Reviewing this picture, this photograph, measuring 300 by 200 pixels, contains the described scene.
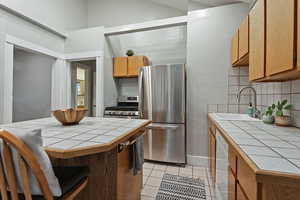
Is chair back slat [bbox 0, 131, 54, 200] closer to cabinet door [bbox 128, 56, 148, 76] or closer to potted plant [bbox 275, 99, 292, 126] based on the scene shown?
potted plant [bbox 275, 99, 292, 126]

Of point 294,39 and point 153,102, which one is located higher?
point 294,39

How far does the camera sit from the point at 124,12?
3.83 metres

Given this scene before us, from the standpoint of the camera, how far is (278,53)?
104 cm

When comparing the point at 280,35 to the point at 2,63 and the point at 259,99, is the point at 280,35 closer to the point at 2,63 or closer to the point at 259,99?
the point at 259,99

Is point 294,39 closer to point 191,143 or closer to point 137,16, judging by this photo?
point 191,143

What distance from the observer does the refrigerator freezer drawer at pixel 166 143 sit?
97.9 inches

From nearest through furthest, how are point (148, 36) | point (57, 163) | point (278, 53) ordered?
point (278, 53)
point (57, 163)
point (148, 36)

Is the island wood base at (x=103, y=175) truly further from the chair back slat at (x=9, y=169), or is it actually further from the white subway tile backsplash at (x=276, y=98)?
the white subway tile backsplash at (x=276, y=98)

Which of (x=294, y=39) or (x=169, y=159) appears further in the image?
(x=169, y=159)

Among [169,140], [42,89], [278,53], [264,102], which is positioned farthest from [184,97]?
[42,89]

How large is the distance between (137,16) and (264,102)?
336 cm

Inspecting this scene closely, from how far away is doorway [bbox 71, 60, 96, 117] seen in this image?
13.1 ft

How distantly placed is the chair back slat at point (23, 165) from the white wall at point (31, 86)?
100.0 inches

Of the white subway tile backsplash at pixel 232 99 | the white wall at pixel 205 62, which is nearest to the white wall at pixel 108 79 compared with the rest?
the white wall at pixel 205 62
